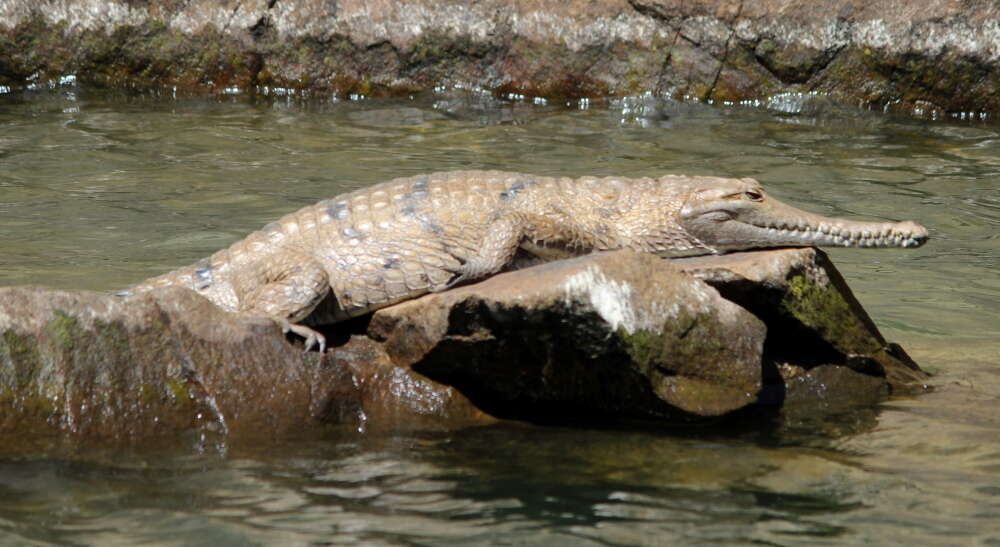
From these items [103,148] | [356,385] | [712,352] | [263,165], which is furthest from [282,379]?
[103,148]

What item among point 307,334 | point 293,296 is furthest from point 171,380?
point 293,296

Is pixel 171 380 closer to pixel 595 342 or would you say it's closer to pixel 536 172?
pixel 595 342

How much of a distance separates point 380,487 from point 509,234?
1549 mm

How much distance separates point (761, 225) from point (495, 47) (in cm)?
760

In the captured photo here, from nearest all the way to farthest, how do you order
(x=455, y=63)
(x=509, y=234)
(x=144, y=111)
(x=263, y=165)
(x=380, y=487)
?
(x=380, y=487) < (x=509, y=234) < (x=263, y=165) < (x=144, y=111) < (x=455, y=63)

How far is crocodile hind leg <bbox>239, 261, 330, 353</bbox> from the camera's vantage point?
483 centimetres

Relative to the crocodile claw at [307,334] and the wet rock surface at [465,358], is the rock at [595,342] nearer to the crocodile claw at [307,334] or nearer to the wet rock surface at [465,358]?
the wet rock surface at [465,358]

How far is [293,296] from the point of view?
4.90 m

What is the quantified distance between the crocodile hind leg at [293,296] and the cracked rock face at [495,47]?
7.79 metres

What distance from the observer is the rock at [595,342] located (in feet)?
13.9

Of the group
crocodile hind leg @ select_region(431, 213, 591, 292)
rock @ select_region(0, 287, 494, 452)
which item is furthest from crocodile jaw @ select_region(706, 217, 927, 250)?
rock @ select_region(0, 287, 494, 452)

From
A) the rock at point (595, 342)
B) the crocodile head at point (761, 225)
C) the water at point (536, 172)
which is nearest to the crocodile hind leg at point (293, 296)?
the rock at point (595, 342)

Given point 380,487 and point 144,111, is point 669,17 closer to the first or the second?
point 144,111

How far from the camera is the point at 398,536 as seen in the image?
11.4 feet
